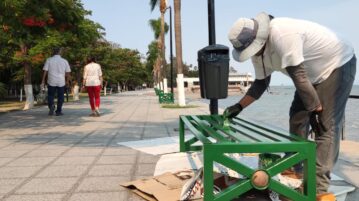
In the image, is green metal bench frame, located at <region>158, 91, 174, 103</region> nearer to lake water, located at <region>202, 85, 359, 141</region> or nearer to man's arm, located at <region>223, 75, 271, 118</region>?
lake water, located at <region>202, 85, 359, 141</region>

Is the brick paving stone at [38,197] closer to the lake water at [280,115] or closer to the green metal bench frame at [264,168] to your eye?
the green metal bench frame at [264,168]

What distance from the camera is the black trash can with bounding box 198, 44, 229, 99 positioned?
243 inches

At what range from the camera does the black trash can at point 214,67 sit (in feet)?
20.3

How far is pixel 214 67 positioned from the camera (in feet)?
20.3

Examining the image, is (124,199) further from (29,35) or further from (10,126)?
(29,35)

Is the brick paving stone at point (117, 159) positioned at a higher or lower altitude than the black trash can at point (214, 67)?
lower

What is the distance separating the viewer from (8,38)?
12.7 m

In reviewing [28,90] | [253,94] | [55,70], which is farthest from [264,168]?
[28,90]

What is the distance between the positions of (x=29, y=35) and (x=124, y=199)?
7.96 m

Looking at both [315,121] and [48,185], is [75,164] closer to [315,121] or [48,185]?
[48,185]

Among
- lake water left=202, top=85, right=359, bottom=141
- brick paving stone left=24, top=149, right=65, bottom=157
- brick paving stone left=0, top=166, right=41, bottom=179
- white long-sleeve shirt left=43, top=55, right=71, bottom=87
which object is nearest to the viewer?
brick paving stone left=0, top=166, right=41, bottom=179

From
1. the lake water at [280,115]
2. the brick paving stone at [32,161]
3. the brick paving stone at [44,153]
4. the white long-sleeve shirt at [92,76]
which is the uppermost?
the white long-sleeve shirt at [92,76]

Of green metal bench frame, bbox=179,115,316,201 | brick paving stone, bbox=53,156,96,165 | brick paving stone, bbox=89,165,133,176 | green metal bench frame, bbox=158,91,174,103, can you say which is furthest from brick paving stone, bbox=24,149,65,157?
green metal bench frame, bbox=158,91,174,103

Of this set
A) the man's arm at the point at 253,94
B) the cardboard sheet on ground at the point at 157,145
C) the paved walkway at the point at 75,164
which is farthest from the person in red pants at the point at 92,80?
the man's arm at the point at 253,94
